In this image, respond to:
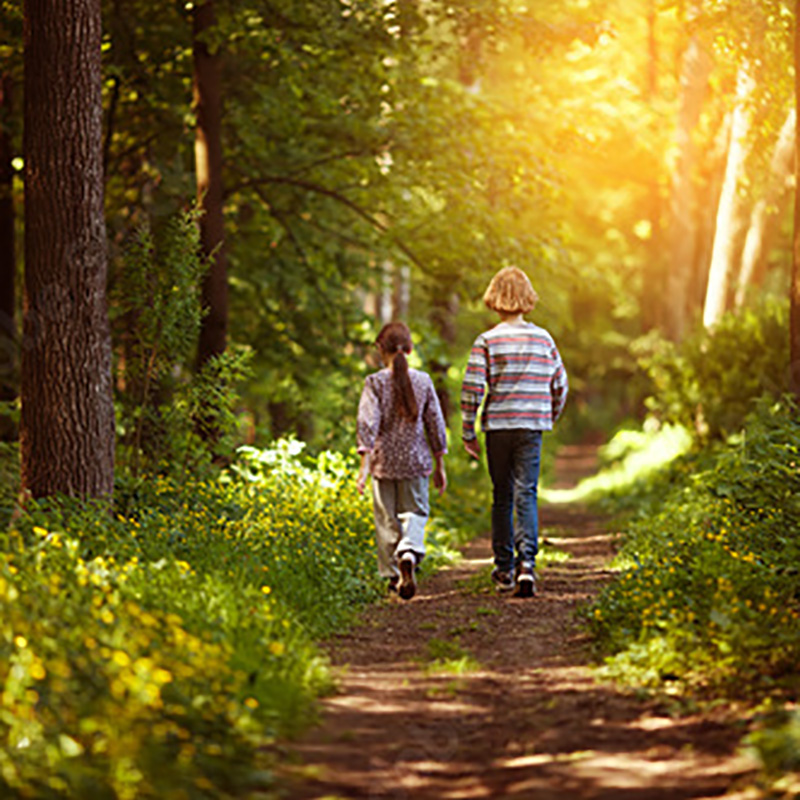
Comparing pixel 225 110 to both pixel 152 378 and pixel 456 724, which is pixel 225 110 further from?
pixel 456 724

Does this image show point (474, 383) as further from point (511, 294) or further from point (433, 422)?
point (511, 294)

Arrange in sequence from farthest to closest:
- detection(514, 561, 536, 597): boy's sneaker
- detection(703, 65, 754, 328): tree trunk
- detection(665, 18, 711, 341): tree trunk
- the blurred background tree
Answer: detection(665, 18, 711, 341): tree trunk < detection(703, 65, 754, 328): tree trunk < the blurred background tree < detection(514, 561, 536, 597): boy's sneaker

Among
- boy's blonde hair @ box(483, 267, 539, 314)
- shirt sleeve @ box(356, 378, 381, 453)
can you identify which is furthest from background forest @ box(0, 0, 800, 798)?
boy's blonde hair @ box(483, 267, 539, 314)

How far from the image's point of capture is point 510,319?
9.11 metres

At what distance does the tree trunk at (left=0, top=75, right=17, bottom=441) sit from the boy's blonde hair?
808 centimetres

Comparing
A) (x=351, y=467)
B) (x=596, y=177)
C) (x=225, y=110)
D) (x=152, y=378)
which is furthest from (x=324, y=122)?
(x=596, y=177)

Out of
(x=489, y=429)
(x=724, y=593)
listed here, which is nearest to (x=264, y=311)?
(x=489, y=429)

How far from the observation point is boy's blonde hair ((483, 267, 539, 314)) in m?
8.98

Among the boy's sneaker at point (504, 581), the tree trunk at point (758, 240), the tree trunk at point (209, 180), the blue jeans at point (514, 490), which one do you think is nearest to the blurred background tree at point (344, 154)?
the tree trunk at point (209, 180)

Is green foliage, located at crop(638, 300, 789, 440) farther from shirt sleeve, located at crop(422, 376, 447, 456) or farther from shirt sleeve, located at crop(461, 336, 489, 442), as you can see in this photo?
shirt sleeve, located at crop(461, 336, 489, 442)

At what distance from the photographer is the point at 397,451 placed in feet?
30.1

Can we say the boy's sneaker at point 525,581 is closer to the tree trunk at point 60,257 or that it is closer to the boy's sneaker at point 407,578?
the boy's sneaker at point 407,578

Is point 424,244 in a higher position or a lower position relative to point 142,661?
higher

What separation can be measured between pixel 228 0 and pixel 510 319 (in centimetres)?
632
